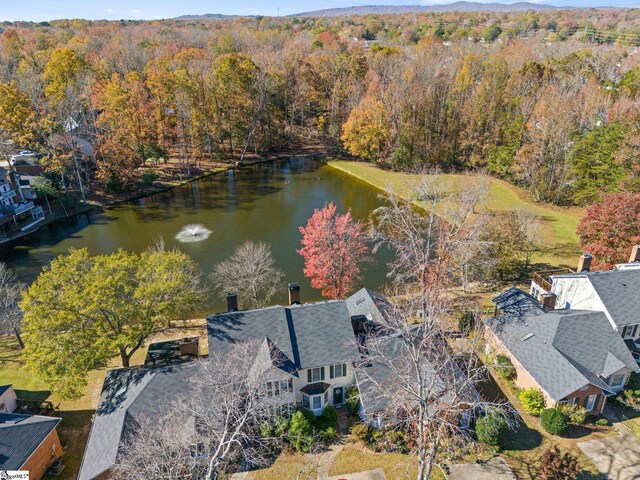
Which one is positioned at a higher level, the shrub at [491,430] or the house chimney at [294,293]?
the house chimney at [294,293]

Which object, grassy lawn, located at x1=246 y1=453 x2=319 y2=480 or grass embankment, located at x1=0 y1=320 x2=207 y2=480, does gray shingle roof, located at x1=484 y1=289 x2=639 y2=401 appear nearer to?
grassy lawn, located at x1=246 y1=453 x2=319 y2=480

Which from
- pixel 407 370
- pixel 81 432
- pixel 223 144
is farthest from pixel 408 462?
pixel 223 144

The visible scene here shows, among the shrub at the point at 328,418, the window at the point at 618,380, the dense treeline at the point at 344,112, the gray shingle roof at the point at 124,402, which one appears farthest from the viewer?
the dense treeline at the point at 344,112

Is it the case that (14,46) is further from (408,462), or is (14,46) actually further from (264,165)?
(408,462)

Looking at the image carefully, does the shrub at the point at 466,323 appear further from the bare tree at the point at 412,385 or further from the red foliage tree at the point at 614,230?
the red foliage tree at the point at 614,230

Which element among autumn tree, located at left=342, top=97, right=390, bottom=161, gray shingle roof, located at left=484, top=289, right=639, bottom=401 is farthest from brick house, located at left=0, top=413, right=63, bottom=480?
autumn tree, located at left=342, top=97, right=390, bottom=161

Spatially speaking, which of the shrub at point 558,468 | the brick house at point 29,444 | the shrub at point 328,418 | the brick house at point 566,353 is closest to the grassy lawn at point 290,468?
the shrub at point 328,418
